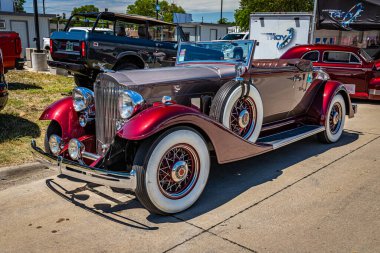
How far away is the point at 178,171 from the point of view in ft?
10.9

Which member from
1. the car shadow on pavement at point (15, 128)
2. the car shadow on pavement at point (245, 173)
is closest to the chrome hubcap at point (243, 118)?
the car shadow on pavement at point (245, 173)

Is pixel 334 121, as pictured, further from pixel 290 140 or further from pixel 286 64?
pixel 290 140

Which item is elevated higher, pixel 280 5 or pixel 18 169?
pixel 280 5

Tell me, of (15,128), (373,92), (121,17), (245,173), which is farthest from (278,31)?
(15,128)

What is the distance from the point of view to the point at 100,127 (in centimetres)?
372

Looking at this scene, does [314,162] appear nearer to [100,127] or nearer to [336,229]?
[336,229]

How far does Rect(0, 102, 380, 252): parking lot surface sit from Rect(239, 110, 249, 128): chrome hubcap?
0.65m

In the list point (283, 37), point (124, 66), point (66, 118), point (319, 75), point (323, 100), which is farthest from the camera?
point (283, 37)

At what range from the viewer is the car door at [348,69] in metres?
9.24

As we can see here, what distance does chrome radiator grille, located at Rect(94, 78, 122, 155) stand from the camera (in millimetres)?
3504

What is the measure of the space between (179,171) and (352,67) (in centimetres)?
758

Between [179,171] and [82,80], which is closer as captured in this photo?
[179,171]

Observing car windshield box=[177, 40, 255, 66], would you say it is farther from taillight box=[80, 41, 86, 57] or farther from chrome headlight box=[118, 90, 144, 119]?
taillight box=[80, 41, 86, 57]

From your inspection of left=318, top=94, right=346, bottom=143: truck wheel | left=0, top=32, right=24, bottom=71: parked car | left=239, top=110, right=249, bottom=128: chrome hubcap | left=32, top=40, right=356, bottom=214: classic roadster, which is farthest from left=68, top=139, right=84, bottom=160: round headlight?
left=0, top=32, right=24, bottom=71: parked car
